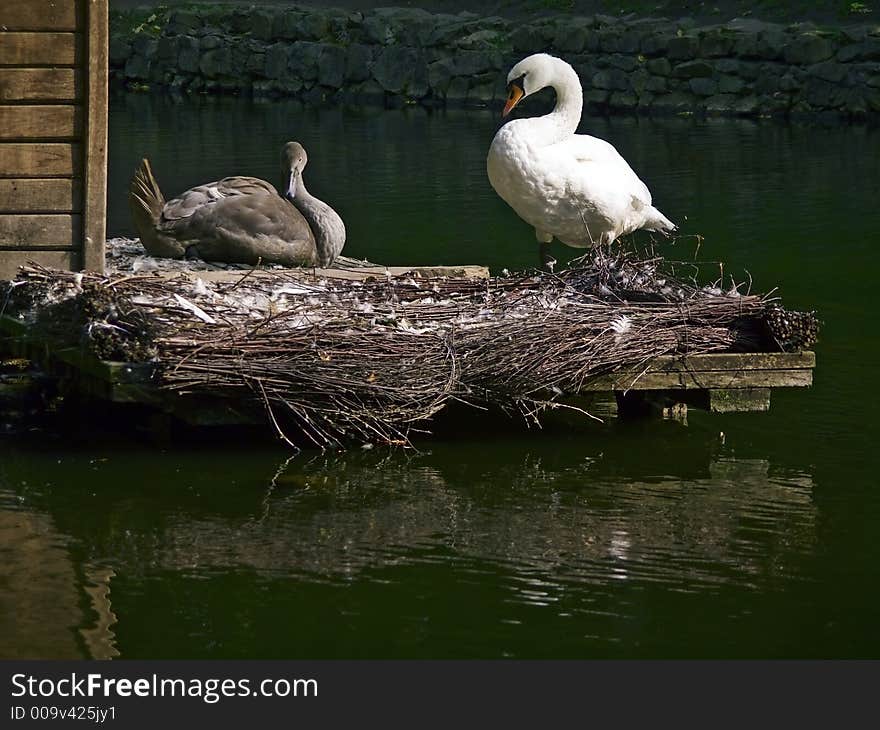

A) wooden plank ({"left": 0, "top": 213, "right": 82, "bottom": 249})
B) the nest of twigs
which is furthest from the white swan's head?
wooden plank ({"left": 0, "top": 213, "right": 82, "bottom": 249})

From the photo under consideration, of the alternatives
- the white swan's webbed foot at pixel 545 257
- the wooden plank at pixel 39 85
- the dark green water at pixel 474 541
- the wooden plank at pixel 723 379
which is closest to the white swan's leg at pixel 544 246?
the white swan's webbed foot at pixel 545 257

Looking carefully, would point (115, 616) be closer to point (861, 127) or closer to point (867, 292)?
point (867, 292)

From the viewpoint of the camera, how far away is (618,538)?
6.91m

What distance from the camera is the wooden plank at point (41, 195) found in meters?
9.60

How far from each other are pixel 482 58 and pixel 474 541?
961 inches

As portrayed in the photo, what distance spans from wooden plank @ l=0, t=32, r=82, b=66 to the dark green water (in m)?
2.38

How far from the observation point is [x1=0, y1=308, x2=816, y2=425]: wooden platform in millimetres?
7809

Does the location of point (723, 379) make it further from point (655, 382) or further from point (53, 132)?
point (53, 132)

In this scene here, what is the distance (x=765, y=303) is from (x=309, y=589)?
3317 mm

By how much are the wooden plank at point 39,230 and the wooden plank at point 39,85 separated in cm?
63

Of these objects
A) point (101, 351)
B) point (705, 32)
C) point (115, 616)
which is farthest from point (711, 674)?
point (705, 32)

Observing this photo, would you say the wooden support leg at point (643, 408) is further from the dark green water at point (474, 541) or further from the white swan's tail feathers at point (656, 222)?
the white swan's tail feathers at point (656, 222)

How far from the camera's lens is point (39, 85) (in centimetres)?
959

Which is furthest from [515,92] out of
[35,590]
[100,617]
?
[100,617]
